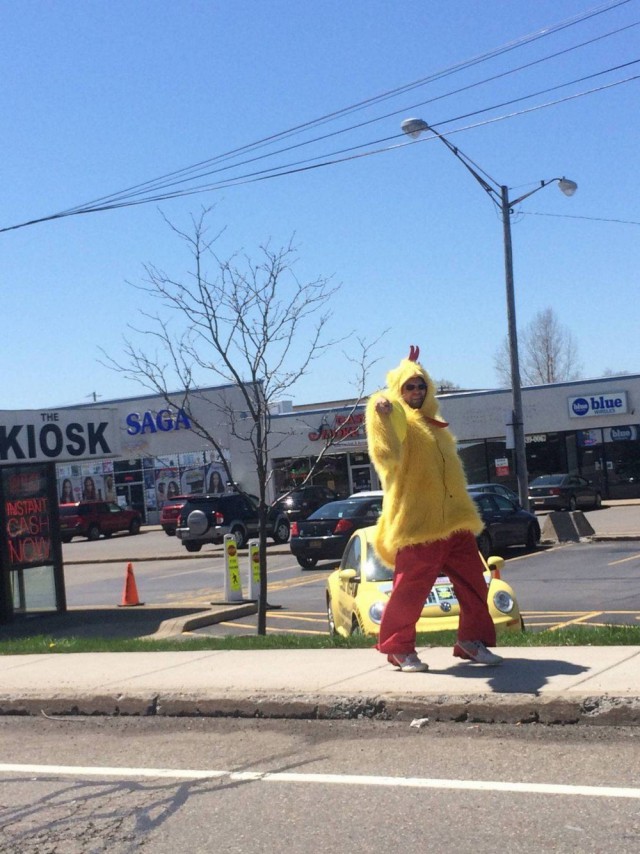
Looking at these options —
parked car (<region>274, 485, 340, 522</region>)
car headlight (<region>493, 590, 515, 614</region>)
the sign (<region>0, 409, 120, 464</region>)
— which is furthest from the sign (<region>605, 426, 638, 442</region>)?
car headlight (<region>493, 590, 515, 614</region>)

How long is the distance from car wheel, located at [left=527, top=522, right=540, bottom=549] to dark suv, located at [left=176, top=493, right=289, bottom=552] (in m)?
9.65

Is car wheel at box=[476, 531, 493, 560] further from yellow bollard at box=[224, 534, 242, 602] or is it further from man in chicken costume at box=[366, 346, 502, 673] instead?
man in chicken costume at box=[366, 346, 502, 673]

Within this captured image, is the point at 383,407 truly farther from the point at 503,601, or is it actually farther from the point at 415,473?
the point at 503,601

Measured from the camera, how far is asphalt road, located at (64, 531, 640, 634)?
45.8 feet

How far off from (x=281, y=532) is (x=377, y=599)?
22.7 metres

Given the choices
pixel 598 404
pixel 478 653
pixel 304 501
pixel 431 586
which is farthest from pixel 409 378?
pixel 598 404

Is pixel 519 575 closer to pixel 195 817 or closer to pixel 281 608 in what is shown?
pixel 281 608

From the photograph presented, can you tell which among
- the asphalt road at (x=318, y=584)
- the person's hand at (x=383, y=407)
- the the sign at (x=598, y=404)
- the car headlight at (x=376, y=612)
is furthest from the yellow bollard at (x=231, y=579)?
the the sign at (x=598, y=404)

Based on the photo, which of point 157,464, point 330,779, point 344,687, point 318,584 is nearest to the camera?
point 330,779

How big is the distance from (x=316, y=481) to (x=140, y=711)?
3998cm

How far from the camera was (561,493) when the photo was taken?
36812 millimetres

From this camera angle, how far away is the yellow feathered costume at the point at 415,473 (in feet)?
22.8

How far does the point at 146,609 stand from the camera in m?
16.8

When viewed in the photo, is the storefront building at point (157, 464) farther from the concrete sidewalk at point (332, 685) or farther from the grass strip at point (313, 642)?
the concrete sidewalk at point (332, 685)
